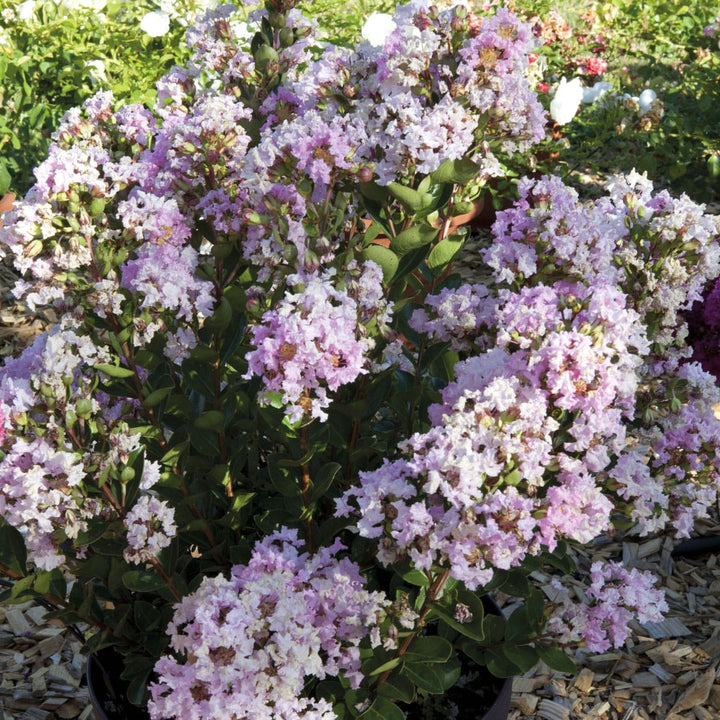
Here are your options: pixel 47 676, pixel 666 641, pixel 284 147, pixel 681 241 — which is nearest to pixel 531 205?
pixel 681 241

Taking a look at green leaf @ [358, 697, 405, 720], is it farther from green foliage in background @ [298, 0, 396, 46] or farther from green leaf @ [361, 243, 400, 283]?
green foliage in background @ [298, 0, 396, 46]

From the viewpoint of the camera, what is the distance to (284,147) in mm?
1447

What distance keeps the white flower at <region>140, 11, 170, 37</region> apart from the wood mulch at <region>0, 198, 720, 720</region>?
3006 millimetres

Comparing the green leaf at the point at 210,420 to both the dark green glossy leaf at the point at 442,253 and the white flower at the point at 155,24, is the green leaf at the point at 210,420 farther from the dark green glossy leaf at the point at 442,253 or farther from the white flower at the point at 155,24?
the white flower at the point at 155,24

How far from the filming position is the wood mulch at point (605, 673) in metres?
2.42

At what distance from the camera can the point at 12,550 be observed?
1.55m

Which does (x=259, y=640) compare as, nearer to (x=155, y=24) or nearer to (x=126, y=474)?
(x=126, y=474)

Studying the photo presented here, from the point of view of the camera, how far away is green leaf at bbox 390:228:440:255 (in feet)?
5.27

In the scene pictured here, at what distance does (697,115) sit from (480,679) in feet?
13.5

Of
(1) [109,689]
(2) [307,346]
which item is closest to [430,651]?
(2) [307,346]

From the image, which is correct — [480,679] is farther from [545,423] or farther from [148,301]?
[148,301]

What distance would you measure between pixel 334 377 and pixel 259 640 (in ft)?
1.39

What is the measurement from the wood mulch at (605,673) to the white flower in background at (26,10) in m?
3.62

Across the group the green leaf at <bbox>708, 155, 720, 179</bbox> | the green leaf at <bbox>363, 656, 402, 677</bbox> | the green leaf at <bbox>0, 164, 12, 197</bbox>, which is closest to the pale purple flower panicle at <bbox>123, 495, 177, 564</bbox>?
the green leaf at <bbox>363, 656, 402, 677</bbox>
